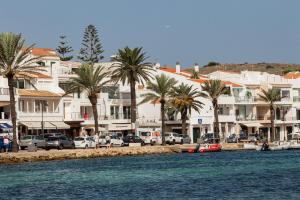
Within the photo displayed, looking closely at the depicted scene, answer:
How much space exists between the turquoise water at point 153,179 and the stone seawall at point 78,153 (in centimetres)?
220

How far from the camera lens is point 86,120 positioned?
136125 mm

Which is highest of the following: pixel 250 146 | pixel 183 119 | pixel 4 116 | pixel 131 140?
pixel 4 116

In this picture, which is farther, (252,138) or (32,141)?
(252,138)

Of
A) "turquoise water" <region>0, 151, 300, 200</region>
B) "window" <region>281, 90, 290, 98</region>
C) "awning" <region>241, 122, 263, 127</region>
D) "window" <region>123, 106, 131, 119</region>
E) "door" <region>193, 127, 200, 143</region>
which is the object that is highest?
"window" <region>281, 90, 290, 98</region>

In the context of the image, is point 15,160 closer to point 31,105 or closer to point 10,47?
point 10,47

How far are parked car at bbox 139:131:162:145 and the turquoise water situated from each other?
2982cm

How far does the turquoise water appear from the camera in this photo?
60219 millimetres

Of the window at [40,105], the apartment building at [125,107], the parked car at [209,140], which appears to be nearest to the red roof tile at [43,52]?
the apartment building at [125,107]

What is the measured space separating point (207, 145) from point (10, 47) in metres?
38.7

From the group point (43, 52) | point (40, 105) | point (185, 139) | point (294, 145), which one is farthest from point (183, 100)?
point (40, 105)

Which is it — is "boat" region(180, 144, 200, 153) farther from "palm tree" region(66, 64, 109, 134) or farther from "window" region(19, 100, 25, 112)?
"window" region(19, 100, 25, 112)

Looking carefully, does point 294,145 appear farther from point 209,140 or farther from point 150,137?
point 150,137

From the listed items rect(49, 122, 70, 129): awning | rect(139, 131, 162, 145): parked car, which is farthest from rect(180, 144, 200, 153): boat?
rect(49, 122, 70, 129): awning

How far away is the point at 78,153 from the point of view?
106312mm
